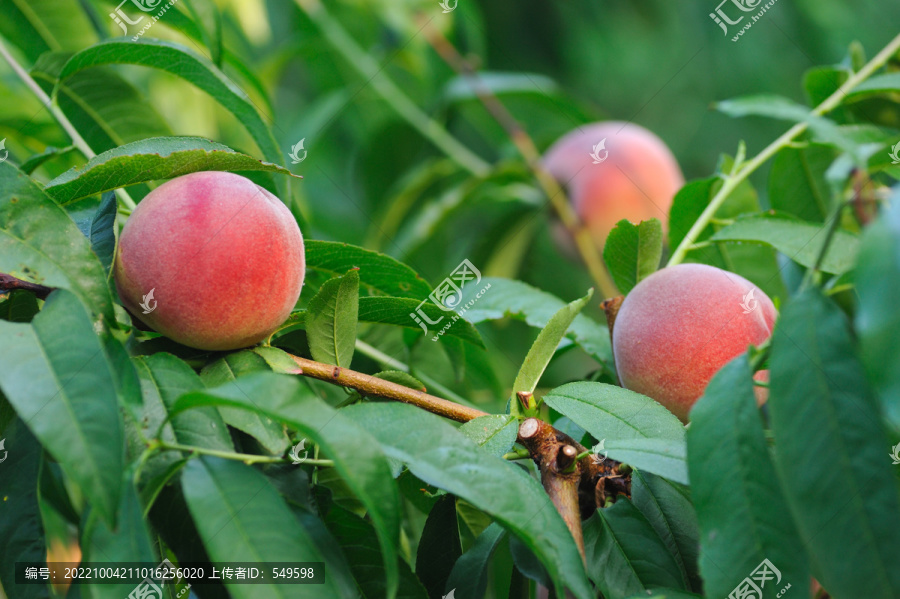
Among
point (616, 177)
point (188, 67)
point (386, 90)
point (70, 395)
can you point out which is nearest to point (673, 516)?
point (70, 395)

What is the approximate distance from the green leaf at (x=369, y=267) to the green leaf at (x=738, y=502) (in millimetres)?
289

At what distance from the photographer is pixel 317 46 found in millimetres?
1458

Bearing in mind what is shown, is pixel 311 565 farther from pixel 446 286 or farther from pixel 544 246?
pixel 544 246

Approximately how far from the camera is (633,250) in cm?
62

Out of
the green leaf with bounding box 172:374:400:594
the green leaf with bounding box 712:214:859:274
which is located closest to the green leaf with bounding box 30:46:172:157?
the green leaf with bounding box 172:374:400:594

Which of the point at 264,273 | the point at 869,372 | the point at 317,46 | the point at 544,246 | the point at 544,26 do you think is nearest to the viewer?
the point at 869,372

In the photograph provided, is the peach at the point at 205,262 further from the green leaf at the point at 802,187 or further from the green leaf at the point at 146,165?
the green leaf at the point at 802,187

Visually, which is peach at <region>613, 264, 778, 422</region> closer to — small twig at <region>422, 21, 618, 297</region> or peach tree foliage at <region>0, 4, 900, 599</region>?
peach tree foliage at <region>0, 4, 900, 599</region>

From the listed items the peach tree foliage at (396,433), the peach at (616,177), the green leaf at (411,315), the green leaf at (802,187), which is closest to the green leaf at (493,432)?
the peach tree foliage at (396,433)

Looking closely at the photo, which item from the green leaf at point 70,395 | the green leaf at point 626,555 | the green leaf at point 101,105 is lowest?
the green leaf at point 626,555

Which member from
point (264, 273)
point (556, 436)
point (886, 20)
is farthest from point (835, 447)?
point (886, 20)

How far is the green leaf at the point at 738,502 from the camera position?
1.11 feet

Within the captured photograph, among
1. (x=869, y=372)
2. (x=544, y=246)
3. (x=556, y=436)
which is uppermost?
(x=869, y=372)

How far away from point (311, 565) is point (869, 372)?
28 centimetres
